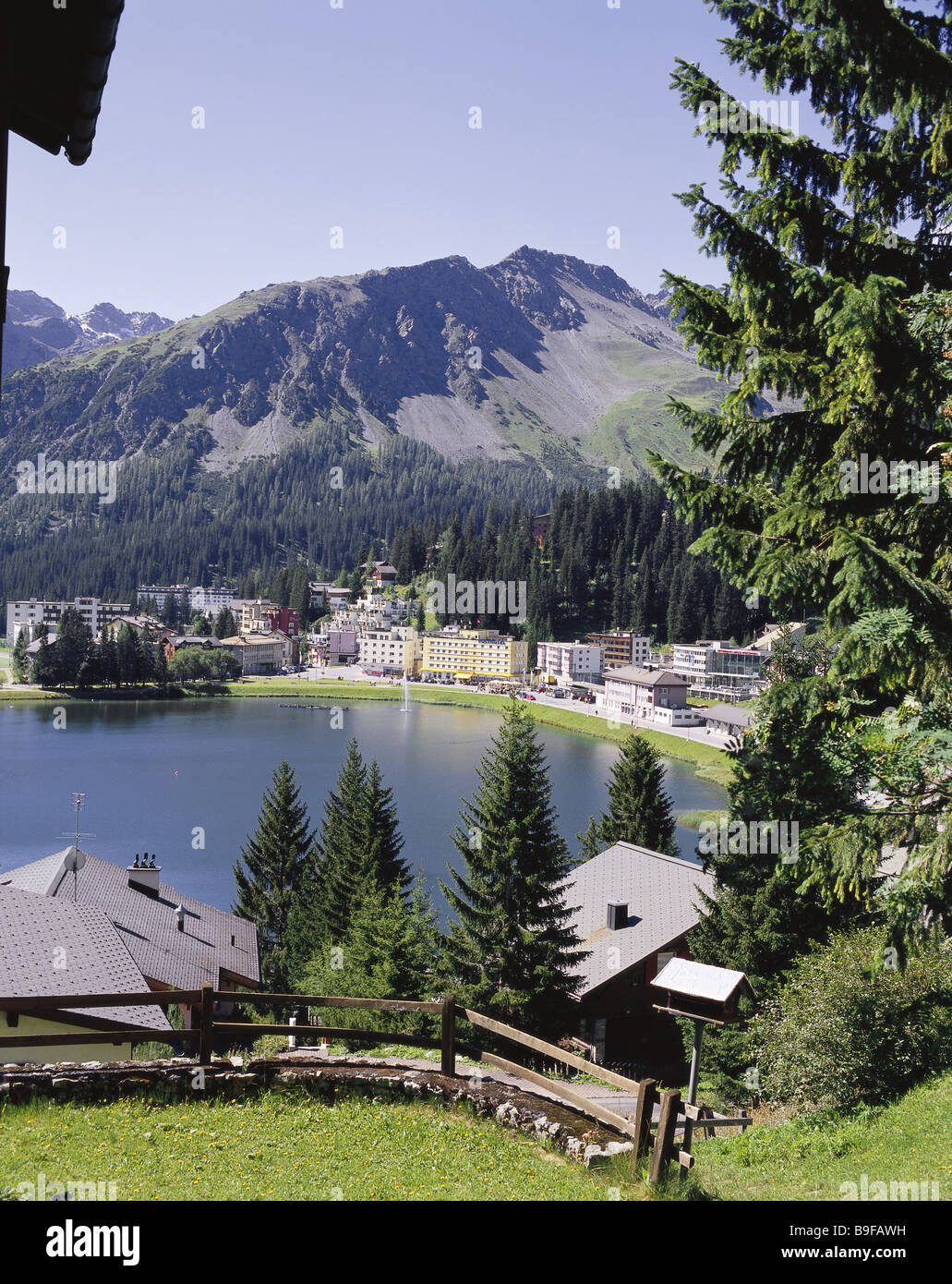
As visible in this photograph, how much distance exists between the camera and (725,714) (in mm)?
107125

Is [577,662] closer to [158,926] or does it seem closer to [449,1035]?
[158,926]

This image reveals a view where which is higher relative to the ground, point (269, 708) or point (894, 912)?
point (894, 912)

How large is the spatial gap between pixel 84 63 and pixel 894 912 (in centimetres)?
798

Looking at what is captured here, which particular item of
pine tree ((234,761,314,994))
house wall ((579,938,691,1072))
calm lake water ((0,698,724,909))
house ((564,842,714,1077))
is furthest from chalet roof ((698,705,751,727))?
house wall ((579,938,691,1072))

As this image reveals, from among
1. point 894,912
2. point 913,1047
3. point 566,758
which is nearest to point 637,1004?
point 913,1047

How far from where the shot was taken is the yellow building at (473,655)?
494 feet

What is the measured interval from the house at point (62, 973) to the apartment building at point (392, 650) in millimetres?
140794

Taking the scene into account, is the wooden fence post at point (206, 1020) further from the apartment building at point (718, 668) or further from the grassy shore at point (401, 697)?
the apartment building at point (718, 668)

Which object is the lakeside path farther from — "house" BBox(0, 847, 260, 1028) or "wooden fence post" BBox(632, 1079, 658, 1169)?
"wooden fence post" BBox(632, 1079, 658, 1169)

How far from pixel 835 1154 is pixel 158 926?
21.1m

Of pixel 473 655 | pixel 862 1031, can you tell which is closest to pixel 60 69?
pixel 862 1031

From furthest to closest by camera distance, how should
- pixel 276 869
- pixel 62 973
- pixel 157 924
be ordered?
pixel 276 869, pixel 157 924, pixel 62 973
